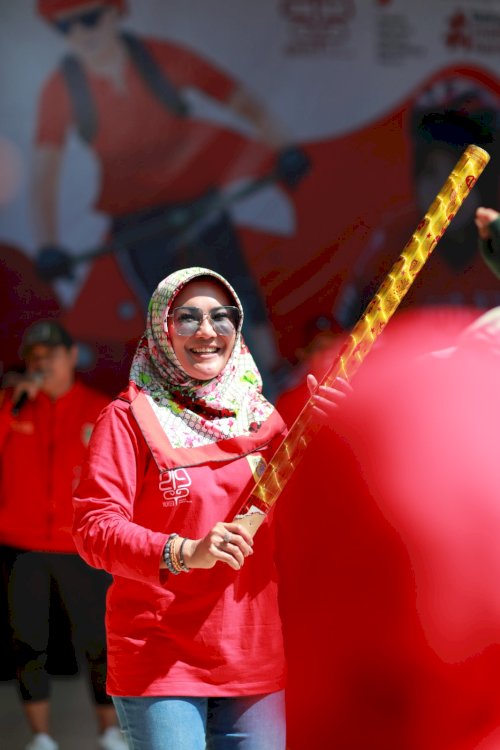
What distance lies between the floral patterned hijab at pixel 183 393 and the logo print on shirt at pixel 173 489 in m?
0.05

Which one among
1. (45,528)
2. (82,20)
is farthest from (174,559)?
(82,20)

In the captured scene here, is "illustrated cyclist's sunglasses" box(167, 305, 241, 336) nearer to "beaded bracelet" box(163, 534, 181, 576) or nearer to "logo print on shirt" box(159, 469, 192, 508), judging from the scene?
"logo print on shirt" box(159, 469, 192, 508)

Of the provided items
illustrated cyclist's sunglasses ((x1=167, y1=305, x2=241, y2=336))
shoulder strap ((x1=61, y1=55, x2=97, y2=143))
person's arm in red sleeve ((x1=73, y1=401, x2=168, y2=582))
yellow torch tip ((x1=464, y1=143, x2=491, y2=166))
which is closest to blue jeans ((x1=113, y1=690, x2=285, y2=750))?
person's arm in red sleeve ((x1=73, y1=401, x2=168, y2=582))

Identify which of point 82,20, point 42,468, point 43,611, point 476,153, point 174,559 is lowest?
point 43,611

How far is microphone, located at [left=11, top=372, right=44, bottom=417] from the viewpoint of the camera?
376 cm

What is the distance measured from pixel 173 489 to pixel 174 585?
0.53ft

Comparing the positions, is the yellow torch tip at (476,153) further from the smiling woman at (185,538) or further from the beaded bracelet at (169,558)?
Result: the beaded bracelet at (169,558)

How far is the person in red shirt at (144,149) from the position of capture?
4.00m

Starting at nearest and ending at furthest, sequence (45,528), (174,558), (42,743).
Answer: (174,558)
(42,743)
(45,528)

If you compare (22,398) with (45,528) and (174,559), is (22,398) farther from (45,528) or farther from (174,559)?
(174,559)

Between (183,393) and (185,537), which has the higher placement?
(183,393)

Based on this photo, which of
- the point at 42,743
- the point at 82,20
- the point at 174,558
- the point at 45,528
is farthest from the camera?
the point at 82,20

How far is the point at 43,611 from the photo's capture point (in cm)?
368

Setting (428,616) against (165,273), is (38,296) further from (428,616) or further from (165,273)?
(428,616)
